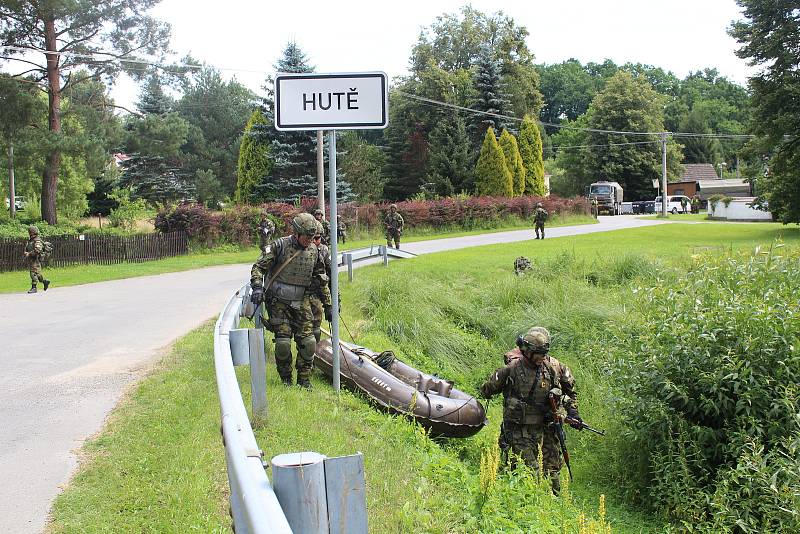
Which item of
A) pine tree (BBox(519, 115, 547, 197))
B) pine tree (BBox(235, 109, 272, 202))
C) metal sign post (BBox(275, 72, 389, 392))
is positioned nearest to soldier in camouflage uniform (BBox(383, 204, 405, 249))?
pine tree (BBox(235, 109, 272, 202))

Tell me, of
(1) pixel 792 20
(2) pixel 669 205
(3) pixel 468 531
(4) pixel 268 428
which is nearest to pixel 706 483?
(3) pixel 468 531

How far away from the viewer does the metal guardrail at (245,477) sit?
1863 mm

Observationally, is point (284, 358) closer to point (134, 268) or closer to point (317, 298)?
point (317, 298)

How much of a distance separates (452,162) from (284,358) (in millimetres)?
39857

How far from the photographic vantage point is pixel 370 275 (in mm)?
16141

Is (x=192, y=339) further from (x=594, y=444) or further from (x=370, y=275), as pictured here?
(x=370, y=275)

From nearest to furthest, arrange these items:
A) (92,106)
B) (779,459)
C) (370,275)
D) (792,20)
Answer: (779,459) < (370,275) < (792,20) < (92,106)

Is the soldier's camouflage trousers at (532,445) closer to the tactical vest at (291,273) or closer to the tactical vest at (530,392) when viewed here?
the tactical vest at (530,392)

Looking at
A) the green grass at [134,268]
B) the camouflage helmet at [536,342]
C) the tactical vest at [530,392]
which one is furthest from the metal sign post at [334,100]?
the green grass at [134,268]

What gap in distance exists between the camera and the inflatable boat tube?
750 cm

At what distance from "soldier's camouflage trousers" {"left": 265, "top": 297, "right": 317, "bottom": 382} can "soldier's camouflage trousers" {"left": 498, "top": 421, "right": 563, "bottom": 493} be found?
7.11 ft

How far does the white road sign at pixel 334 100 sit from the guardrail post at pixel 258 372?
178 centimetres

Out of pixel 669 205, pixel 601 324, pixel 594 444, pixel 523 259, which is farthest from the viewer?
pixel 669 205

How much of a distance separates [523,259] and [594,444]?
31.3 feet
